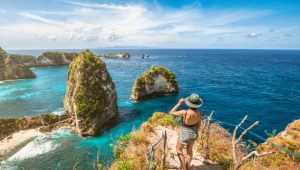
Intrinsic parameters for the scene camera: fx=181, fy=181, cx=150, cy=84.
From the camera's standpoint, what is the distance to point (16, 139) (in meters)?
29.7

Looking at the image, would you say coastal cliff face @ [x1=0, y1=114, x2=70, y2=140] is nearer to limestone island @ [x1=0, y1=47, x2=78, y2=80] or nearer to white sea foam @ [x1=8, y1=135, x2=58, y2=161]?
white sea foam @ [x1=8, y1=135, x2=58, y2=161]

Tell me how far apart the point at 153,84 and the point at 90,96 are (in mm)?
20733

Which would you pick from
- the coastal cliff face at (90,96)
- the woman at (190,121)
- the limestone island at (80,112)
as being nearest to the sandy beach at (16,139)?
the limestone island at (80,112)

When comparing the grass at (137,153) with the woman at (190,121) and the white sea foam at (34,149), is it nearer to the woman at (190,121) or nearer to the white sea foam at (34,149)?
the woman at (190,121)

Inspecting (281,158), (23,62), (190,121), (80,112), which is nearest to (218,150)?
(281,158)

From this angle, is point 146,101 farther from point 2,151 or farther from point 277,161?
point 277,161

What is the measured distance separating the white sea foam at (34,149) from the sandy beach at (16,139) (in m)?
1.78

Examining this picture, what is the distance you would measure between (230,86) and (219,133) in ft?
172

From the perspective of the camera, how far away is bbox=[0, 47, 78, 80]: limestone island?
79731mm

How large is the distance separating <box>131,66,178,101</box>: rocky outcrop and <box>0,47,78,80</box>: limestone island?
6090 cm

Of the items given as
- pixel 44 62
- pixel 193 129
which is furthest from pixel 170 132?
pixel 44 62

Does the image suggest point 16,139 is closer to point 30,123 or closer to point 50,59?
point 30,123

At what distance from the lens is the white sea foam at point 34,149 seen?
25.9m

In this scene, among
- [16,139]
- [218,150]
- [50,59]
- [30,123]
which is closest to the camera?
[218,150]
